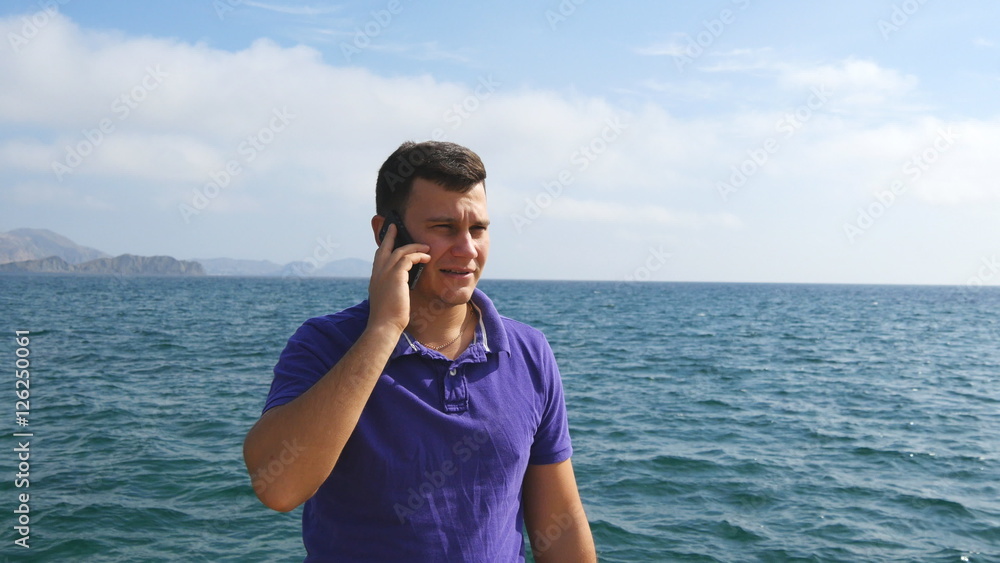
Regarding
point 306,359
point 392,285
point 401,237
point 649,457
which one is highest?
point 401,237

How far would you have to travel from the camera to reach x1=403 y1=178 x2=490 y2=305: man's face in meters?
2.32

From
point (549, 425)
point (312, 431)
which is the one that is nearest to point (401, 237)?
point (312, 431)

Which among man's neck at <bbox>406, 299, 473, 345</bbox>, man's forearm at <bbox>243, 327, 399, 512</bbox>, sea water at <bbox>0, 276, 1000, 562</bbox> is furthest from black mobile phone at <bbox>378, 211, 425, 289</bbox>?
sea water at <bbox>0, 276, 1000, 562</bbox>

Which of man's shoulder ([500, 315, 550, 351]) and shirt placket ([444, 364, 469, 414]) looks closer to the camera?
shirt placket ([444, 364, 469, 414])

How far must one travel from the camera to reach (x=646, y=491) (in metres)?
11.1

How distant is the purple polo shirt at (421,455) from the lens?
2.13 meters

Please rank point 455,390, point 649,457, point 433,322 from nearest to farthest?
point 455,390 < point 433,322 < point 649,457

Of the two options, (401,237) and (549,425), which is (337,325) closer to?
(401,237)

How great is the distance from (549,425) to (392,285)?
75cm

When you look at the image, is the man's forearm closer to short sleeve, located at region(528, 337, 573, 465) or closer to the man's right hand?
the man's right hand

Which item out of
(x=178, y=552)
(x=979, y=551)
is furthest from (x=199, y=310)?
(x=979, y=551)

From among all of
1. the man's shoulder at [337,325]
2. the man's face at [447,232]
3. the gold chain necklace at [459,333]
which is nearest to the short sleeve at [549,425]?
the gold chain necklace at [459,333]

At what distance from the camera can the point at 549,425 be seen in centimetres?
247

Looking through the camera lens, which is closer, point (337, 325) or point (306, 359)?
point (306, 359)
